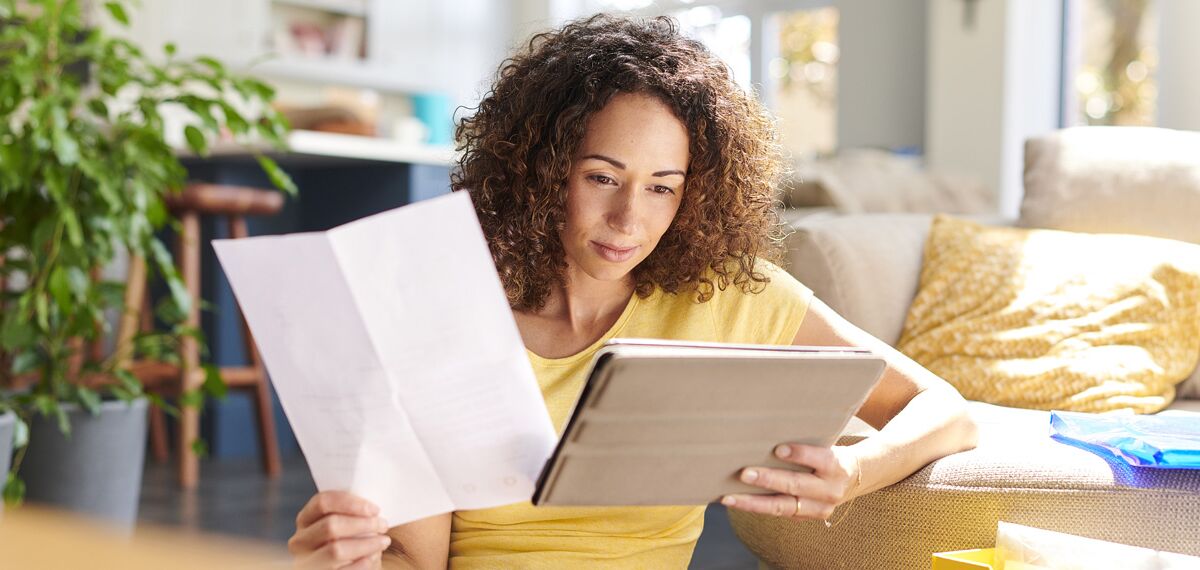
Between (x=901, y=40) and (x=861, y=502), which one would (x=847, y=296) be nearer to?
(x=861, y=502)

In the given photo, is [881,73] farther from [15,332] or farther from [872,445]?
[872,445]

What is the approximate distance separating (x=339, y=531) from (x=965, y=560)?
2.00 feet

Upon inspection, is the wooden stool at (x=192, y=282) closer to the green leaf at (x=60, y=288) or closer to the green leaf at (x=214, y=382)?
the green leaf at (x=214, y=382)

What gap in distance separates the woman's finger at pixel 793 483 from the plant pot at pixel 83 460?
81.3 inches

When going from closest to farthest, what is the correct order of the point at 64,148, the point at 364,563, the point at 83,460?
the point at 364,563, the point at 64,148, the point at 83,460

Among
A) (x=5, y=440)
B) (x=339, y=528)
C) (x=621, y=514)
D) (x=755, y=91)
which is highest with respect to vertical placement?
(x=755, y=91)

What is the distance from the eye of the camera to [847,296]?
1.98 m

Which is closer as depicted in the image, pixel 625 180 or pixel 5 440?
pixel 625 180

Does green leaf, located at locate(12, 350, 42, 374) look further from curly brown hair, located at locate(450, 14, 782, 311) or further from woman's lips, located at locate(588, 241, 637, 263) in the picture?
woman's lips, located at locate(588, 241, 637, 263)

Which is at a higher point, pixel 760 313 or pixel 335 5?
pixel 335 5

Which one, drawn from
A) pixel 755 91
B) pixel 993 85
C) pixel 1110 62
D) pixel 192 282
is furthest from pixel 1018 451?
pixel 1110 62

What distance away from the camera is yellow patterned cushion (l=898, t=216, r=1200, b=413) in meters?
1.83

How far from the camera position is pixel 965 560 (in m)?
1.17

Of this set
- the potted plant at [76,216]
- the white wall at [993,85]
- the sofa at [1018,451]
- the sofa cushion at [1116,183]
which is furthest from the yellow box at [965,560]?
the white wall at [993,85]
